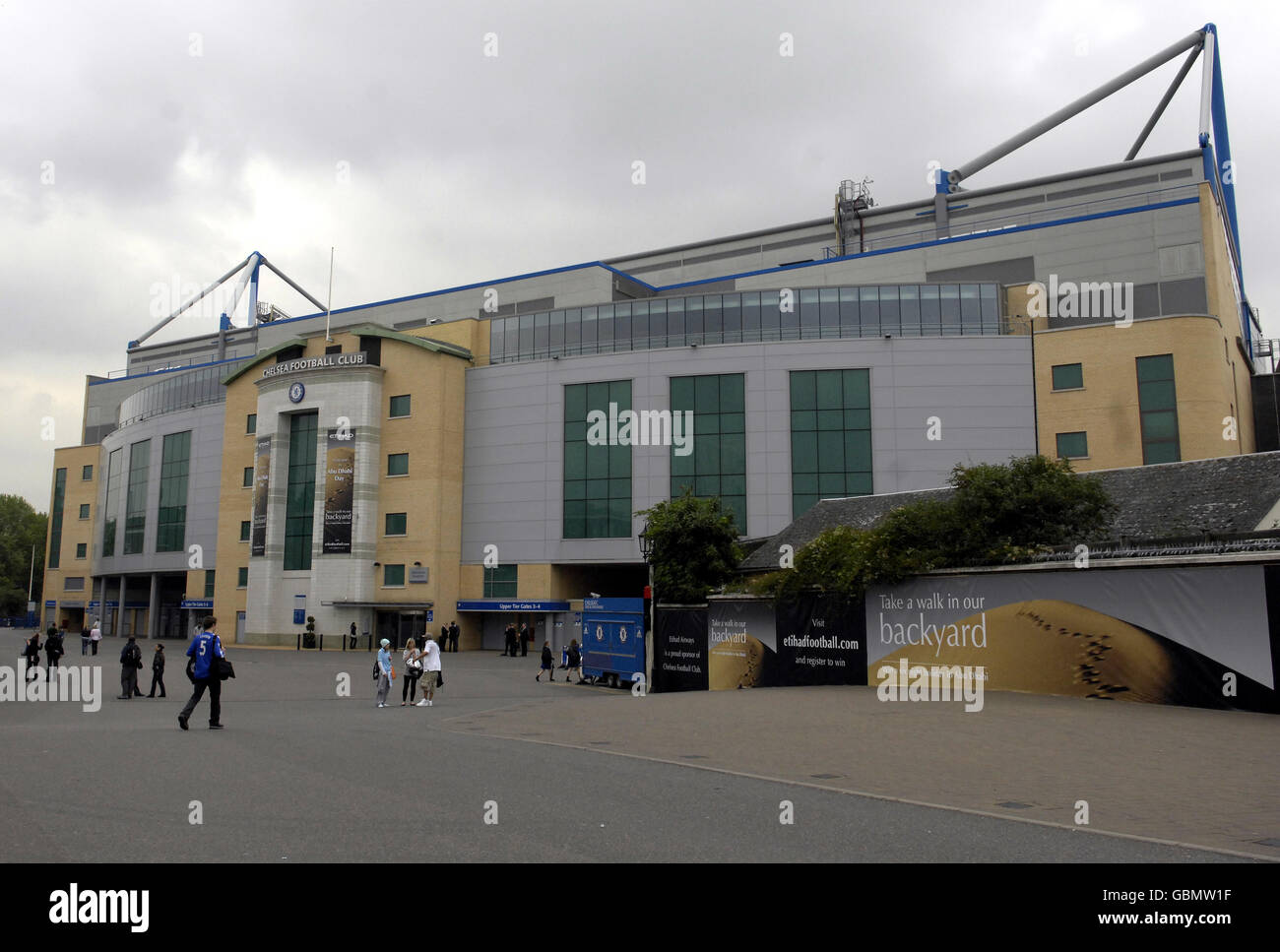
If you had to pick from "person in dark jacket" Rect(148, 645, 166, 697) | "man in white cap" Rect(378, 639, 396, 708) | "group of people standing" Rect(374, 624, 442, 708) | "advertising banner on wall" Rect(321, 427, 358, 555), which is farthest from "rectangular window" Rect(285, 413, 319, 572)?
"man in white cap" Rect(378, 639, 396, 708)

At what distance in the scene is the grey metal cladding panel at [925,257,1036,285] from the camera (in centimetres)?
5512

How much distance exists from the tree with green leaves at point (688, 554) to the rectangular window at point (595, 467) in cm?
2075

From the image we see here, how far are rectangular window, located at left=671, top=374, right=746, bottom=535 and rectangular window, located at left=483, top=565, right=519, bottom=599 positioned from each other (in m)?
10.2

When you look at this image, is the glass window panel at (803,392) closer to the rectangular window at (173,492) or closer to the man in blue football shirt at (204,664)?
the man in blue football shirt at (204,664)

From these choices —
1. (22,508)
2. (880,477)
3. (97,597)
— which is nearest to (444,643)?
(880,477)

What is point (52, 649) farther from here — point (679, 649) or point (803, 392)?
point (803, 392)

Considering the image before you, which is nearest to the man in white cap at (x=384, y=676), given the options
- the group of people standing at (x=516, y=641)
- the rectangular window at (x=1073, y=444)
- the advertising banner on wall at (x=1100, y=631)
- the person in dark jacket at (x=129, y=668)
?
the person in dark jacket at (x=129, y=668)

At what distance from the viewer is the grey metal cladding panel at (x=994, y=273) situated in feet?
181

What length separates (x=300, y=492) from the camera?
190ft

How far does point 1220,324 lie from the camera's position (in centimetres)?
4906

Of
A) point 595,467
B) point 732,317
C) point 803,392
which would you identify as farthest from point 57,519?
point 803,392

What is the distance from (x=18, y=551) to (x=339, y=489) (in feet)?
242

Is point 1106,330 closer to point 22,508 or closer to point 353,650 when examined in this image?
point 353,650

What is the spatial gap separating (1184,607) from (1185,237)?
41.2 m
